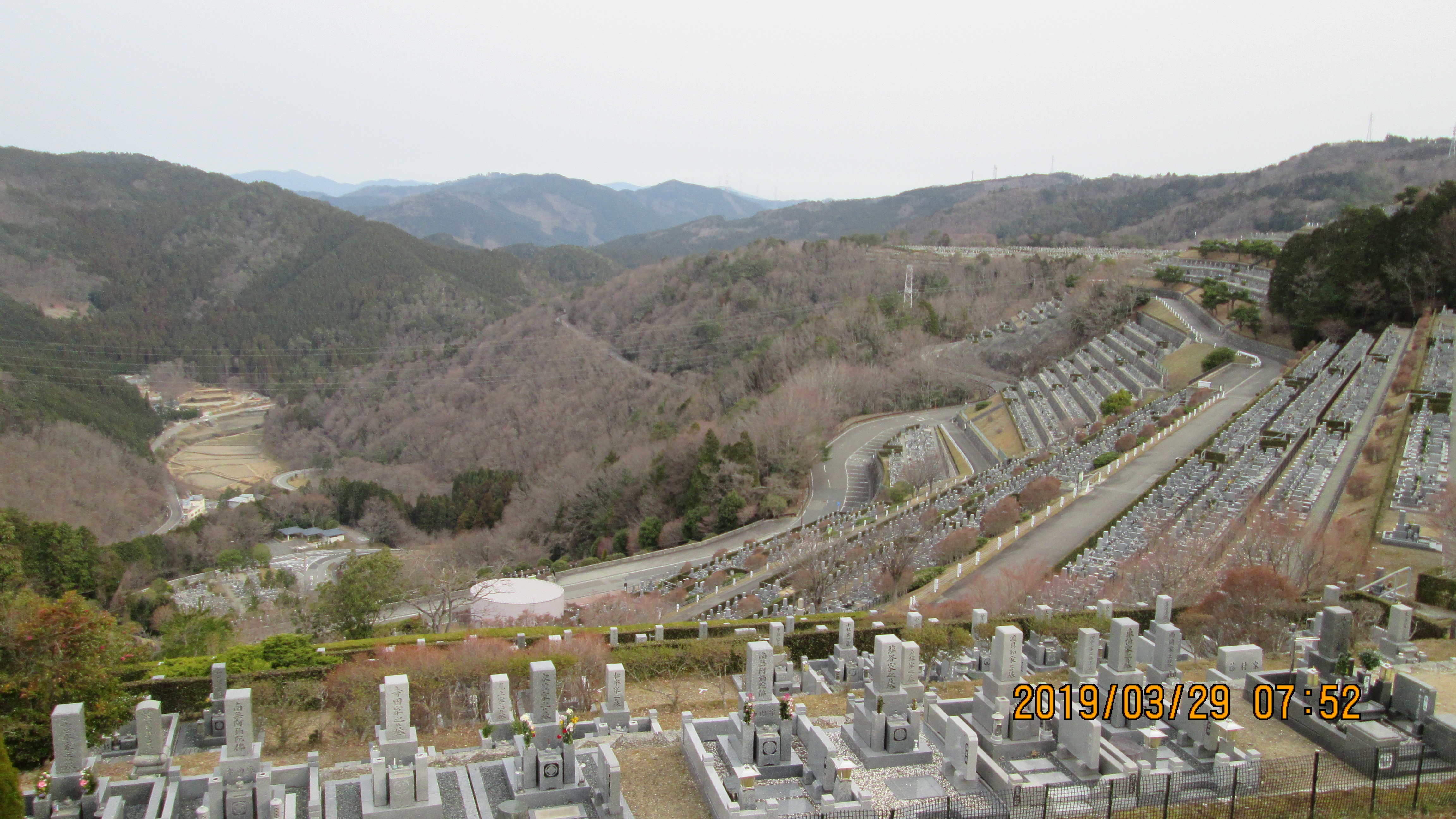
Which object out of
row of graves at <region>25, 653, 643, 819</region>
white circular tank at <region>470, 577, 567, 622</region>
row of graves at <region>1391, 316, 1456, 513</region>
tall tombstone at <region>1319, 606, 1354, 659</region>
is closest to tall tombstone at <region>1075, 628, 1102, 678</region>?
tall tombstone at <region>1319, 606, 1354, 659</region>

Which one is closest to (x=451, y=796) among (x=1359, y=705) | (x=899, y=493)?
(x=1359, y=705)

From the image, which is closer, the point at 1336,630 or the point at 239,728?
the point at 239,728

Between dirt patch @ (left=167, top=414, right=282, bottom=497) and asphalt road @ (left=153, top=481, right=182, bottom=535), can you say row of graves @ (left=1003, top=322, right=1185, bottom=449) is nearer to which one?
asphalt road @ (left=153, top=481, right=182, bottom=535)

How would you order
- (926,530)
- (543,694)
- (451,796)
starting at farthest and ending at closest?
(926,530) → (543,694) → (451,796)

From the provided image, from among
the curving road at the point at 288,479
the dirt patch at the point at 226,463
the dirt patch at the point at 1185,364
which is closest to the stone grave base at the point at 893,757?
the dirt patch at the point at 1185,364

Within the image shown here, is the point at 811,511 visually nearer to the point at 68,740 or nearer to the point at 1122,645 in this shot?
the point at 1122,645

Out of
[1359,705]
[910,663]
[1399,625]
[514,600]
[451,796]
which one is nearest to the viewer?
[451,796]

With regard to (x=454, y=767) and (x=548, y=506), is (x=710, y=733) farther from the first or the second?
(x=548, y=506)
